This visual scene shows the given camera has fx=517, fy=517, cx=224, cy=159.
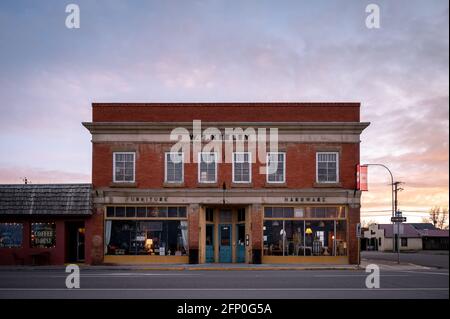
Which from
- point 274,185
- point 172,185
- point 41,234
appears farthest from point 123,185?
point 274,185

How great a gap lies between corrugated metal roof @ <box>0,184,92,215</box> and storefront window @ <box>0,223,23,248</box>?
101cm

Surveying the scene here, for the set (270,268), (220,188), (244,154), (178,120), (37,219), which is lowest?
(270,268)

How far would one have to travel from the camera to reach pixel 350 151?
31641 mm

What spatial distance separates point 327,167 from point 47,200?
1711 centimetres

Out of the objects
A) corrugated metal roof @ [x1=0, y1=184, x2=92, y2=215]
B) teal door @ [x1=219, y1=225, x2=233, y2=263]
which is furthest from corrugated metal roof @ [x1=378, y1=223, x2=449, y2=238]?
corrugated metal roof @ [x1=0, y1=184, x2=92, y2=215]

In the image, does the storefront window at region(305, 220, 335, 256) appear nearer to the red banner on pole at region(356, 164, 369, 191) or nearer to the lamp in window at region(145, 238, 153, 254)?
the red banner on pole at region(356, 164, 369, 191)

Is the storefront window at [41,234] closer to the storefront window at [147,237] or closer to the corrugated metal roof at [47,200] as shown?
the corrugated metal roof at [47,200]

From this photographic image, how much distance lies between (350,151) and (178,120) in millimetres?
10725

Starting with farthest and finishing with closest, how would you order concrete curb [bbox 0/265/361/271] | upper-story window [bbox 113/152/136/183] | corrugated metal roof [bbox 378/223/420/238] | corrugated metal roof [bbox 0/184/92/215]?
corrugated metal roof [bbox 378/223/420/238], upper-story window [bbox 113/152/136/183], corrugated metal roof [bbox 0/184/92/215], concrete curb [bbox 0/265/361/271]

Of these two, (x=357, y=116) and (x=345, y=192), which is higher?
(x=357, y=116)

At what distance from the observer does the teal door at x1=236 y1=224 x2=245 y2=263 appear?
31.8 meters
